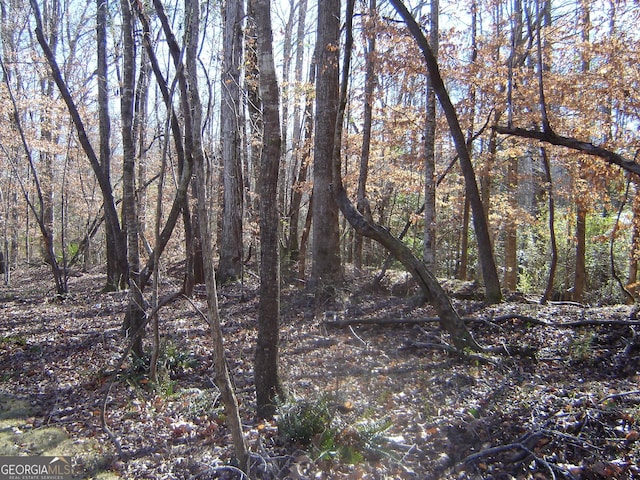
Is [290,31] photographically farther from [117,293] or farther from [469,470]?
[469,470]

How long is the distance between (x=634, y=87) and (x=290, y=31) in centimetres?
1226

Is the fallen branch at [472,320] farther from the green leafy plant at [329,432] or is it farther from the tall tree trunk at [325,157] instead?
the green leafy plant at [329,432]

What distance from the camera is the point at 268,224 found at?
3.92 meters

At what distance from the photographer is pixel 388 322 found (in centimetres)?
679

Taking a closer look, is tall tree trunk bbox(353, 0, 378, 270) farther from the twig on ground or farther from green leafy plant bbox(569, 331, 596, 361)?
the twig on ground

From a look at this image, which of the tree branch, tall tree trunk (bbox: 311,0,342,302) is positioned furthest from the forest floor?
the tree branch

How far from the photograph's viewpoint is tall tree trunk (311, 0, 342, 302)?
28.4 ft

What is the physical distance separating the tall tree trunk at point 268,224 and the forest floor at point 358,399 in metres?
0.28

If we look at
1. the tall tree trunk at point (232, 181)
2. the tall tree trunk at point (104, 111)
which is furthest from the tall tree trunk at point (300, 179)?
the tall tree trunk at point (104, 111)

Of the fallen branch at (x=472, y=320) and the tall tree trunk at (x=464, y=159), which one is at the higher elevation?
the tall tree trunk at (x=464, y=159)

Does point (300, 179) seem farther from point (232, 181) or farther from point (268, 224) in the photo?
point (268, 224)

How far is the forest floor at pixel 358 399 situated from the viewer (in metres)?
3.40

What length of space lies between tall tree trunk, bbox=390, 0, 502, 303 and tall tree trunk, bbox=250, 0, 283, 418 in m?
2.75

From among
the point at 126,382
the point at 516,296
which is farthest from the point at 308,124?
the point at 126,382
